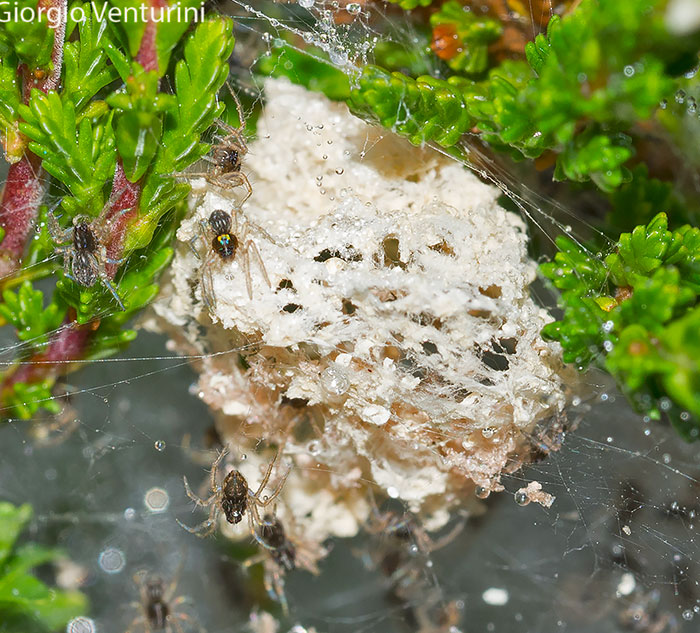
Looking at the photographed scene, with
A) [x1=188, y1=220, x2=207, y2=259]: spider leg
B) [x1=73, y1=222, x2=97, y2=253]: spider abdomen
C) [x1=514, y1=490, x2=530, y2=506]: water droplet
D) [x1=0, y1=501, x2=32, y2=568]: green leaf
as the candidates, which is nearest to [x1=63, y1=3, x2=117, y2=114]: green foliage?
[x1=73, y1=222, x2=97, y2=253]: spider abdomen

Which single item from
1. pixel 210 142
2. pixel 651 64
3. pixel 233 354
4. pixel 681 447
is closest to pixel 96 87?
pixel 210 142

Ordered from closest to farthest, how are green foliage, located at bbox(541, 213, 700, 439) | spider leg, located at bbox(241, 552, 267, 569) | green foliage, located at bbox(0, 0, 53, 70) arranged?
green foliage, located at bbox(541, 213, 700, 439)
green foliage, located at bbox(0, 0, 53, 70)
spider leg, located at bbox(241, 552, 267, 569)

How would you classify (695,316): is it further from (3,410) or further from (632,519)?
(3,410)

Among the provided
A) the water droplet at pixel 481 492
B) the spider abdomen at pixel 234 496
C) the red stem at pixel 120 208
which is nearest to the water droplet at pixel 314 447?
the spider abdomen at pixel 234 496

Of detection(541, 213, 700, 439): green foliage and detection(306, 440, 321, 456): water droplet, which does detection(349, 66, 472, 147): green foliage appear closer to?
detection(541, 213, 700, 439): green foliage

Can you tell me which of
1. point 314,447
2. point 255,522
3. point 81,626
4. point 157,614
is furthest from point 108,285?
point 157,614

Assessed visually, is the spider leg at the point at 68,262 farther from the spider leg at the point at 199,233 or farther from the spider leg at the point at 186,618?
the spider leg at the point at 186,618
